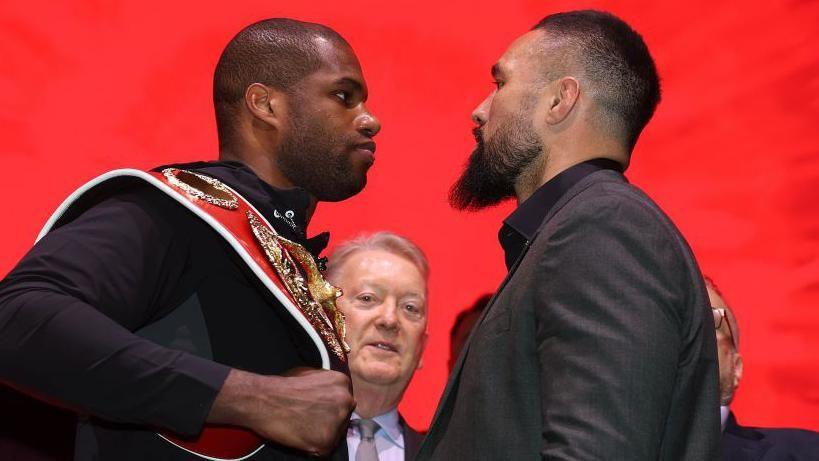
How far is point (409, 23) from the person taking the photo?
3127mm

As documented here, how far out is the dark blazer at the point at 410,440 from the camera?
2742mm

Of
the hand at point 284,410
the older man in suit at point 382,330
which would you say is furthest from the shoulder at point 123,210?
the older man in suit at point 382,330

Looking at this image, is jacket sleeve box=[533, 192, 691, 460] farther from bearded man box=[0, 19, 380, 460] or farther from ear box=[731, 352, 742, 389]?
ear box=[731, 352, 742, 389]

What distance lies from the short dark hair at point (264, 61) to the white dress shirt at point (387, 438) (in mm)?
965

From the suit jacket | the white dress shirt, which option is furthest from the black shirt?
the white dress shirt

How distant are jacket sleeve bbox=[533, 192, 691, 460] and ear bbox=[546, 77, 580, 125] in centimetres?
39

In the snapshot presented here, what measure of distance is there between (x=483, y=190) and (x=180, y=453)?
776 mm

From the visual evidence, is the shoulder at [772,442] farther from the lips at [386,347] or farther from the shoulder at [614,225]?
the shoulder at [614,225]

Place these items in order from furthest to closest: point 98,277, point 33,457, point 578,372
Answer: point 33,457 < point 98,277 < point 578,372

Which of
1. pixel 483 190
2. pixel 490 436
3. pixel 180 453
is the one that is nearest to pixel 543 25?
pixel 483 190

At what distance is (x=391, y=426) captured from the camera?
9.22 ft

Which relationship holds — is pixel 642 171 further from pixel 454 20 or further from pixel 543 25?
pixel 543 25

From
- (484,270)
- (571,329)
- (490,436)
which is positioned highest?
(484,270)

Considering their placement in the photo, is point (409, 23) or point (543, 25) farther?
point (409, 23)
